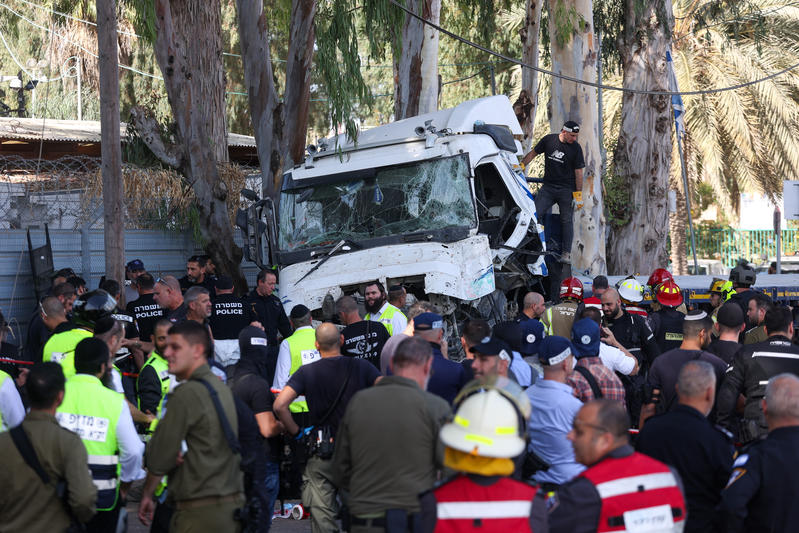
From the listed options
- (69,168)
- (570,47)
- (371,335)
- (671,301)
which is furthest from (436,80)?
(371,335)

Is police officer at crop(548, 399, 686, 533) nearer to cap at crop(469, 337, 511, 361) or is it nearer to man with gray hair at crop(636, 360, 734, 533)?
man with gray hair at crop(636, 360, 734, 533)

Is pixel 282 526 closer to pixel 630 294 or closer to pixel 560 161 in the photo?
pixel 630 294

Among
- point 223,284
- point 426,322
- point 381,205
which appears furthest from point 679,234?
point 426,322

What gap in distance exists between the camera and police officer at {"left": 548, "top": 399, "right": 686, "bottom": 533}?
Result: 3961 mm

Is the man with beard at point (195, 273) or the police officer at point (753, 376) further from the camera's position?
the man with beard at point (195, 273)

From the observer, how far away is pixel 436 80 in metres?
18.1

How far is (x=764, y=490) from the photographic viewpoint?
4465mm

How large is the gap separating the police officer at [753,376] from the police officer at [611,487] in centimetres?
243

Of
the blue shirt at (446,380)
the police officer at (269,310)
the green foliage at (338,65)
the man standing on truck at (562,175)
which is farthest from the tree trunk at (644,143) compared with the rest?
the blue shirt at (446,380)

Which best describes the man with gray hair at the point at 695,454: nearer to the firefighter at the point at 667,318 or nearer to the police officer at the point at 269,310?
the firefighter at the point at 667,318

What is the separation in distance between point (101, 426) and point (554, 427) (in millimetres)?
2532

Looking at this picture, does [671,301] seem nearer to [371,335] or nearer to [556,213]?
[371,335]

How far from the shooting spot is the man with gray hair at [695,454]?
186 inches

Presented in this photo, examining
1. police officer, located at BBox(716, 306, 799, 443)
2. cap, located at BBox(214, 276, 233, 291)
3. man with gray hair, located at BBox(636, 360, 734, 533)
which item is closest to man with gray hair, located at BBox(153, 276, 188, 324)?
cap, located at BBox(214, 276, 233, 291)
